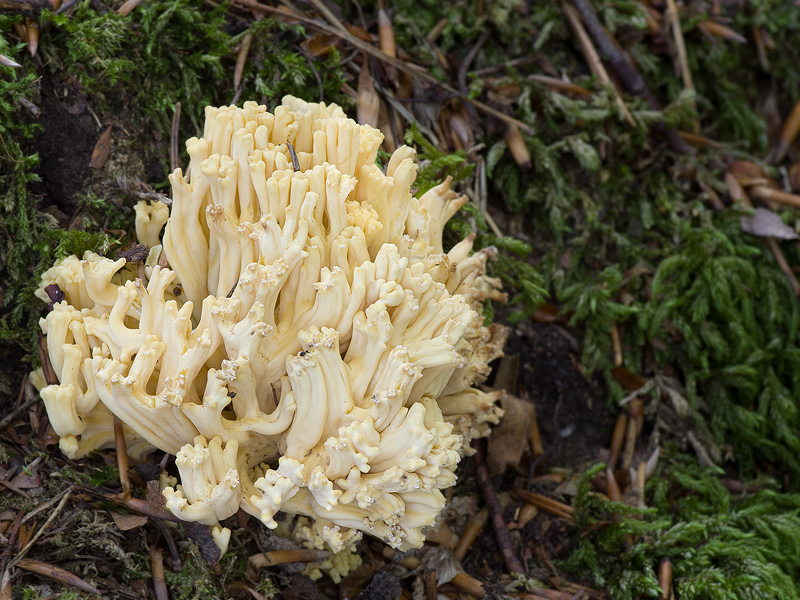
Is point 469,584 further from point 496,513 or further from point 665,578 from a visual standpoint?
point 665,578

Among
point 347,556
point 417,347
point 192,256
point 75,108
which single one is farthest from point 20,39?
point 347,556

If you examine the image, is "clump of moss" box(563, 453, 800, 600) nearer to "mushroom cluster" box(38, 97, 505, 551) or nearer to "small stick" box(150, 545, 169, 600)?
"mushroom cluster" box(38, 97, 505, 551)

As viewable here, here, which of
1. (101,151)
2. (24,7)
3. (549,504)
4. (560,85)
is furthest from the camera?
(560,85)

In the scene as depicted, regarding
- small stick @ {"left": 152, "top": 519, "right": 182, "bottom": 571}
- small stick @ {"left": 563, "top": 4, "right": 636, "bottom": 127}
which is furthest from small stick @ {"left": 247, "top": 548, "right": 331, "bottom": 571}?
small stick @ {"left": 563, "top": 4, "right": 636, "bottom": 127}

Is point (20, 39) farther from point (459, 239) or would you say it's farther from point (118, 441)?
point (459, 239)

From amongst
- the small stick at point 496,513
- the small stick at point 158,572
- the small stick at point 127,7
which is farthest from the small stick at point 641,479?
the small stick at point 127,7

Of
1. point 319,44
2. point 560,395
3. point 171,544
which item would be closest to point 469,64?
point 319,44

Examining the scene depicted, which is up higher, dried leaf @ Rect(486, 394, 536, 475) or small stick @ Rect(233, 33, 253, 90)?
small stick @ Rect(233, 33, 253, 90)
